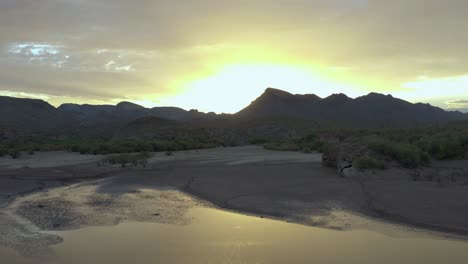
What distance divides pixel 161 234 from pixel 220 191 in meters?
5.06

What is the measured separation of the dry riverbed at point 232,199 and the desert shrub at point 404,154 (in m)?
0.85

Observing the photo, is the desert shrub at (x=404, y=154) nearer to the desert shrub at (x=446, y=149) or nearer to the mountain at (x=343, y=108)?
the desert shrub at (x=446, y=149)

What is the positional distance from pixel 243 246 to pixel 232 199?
4.50 metres

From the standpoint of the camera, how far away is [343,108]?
Result: 113m

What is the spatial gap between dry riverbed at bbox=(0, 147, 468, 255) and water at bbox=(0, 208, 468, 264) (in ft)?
1.59

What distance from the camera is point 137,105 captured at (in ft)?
559

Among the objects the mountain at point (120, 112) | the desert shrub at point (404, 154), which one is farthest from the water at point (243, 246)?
the mountain at point (120, 112)

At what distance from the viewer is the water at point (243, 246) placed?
6.82 m

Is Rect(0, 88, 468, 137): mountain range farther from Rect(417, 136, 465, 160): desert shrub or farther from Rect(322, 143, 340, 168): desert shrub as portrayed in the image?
Rect(322, 143, 340, 168): desert shrub

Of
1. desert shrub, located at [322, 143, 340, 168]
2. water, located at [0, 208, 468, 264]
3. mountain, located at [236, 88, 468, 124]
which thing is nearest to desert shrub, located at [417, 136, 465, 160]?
desert shrub, located at [322, 143, 340, 168]

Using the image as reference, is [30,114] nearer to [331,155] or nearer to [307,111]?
[307,111]

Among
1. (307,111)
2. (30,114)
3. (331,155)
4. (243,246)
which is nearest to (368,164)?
(331,155)

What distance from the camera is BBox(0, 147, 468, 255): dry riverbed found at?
907 cm

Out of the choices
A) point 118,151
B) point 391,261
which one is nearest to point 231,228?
point 391,261
